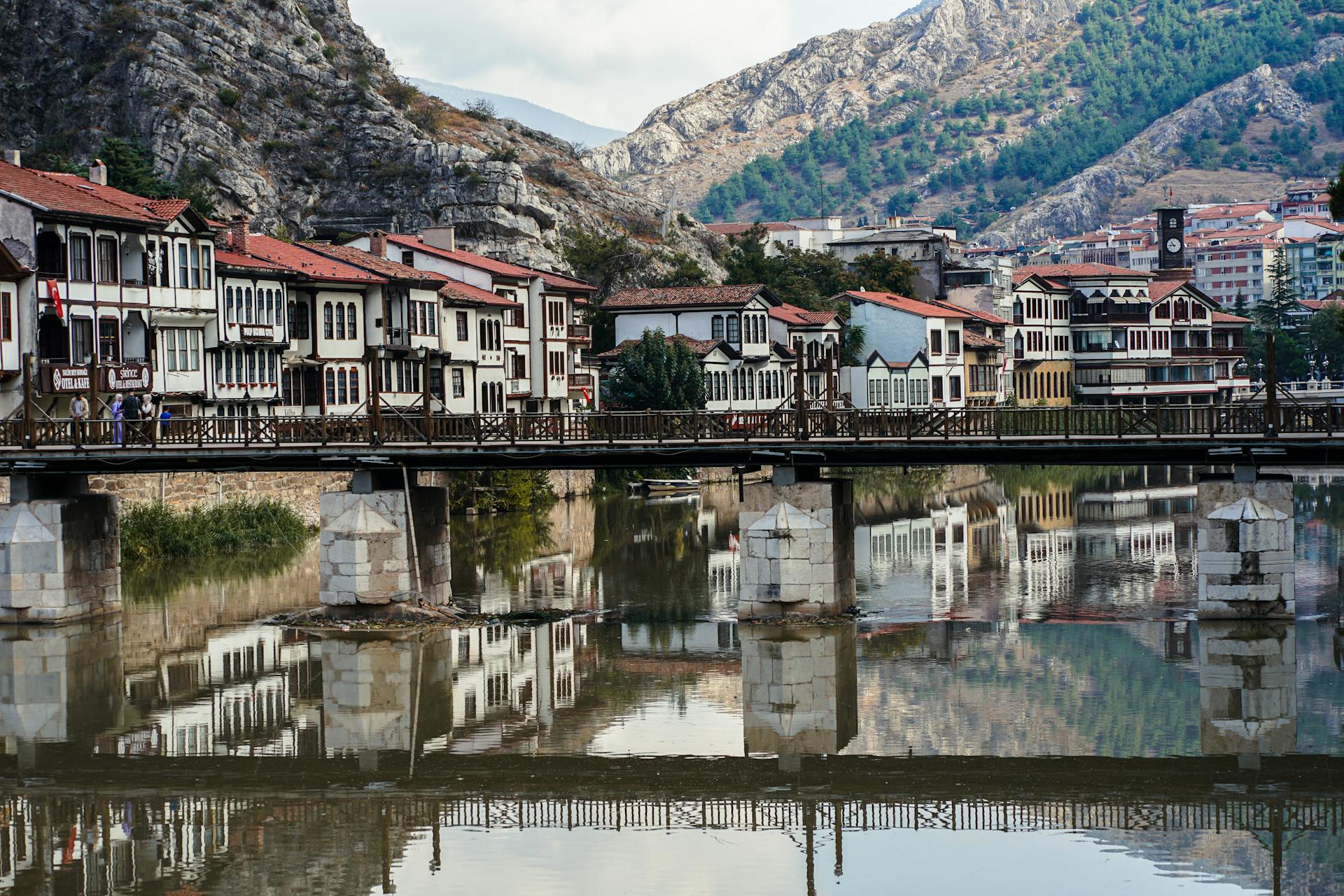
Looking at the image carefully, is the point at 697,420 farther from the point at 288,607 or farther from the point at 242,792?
the point at 242,792

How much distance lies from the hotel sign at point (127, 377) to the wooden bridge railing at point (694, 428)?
8.72m

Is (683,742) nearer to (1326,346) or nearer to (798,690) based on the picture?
(798,690)

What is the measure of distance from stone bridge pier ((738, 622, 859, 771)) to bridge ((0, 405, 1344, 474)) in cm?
482

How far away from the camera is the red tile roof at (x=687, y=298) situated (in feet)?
345

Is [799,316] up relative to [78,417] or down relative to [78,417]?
up

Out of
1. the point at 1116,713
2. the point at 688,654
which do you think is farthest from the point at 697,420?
the point at 1116,713

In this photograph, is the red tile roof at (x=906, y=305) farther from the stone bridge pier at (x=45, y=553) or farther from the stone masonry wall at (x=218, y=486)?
the stone bridge pier at (x=45, y=553)

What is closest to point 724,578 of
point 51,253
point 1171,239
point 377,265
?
point 51,253

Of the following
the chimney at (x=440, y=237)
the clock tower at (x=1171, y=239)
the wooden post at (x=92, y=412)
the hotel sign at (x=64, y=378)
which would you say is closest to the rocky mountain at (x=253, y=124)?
the chimney at (x=440, y=237)

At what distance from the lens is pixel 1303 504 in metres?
85.6

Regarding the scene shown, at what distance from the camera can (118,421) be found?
5081cm

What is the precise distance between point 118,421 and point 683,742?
2152 centimetres

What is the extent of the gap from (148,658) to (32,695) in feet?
15.4

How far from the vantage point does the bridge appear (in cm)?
4803
